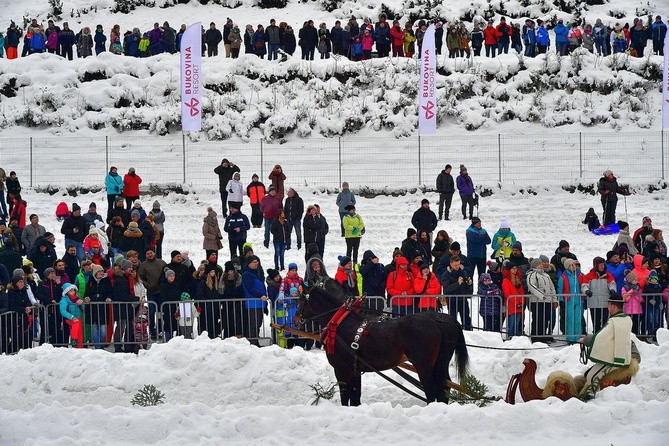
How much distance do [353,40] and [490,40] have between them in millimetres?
4882

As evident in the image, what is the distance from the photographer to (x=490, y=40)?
134 feet

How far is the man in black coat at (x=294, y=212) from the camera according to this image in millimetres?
26750

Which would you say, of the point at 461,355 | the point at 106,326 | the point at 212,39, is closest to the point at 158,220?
the point at 106,326

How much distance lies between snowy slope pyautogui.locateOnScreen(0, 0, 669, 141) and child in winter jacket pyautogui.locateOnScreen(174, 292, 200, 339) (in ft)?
56.2

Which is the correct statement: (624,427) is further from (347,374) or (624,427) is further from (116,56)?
(116,56)

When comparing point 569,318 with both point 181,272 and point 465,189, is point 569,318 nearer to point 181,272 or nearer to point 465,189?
point 181,272

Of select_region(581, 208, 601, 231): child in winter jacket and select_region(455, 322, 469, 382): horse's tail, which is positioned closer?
select_region(455, 322, 469, 382): horse's tail

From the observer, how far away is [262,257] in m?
26.5

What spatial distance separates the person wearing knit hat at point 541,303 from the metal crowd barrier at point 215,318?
4.63 meters

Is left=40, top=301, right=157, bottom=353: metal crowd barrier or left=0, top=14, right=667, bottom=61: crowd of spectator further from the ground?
left=0, top=14, right=667, bottom=61: crowd of spectator

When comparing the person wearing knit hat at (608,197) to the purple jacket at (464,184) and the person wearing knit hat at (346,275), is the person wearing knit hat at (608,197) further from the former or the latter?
the person wearing knit hat at (346,275)

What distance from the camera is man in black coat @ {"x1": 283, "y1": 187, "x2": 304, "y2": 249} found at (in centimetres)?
2675

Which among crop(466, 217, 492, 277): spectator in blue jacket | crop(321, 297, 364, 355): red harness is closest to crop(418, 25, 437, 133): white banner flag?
crop(466, 217, 492, 277): spectator in blue jacket

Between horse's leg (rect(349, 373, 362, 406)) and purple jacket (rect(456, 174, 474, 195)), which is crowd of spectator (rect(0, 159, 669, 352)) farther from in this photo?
purple jacket (rect(456, 174, 474, 195))
